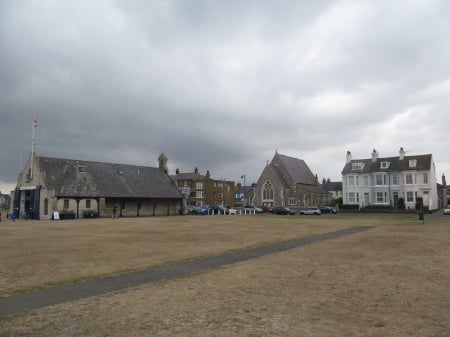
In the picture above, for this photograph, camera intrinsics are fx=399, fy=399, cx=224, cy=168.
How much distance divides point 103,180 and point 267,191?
41.0 m

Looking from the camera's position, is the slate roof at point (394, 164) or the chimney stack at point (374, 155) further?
the chimney stack at point (374, 155)

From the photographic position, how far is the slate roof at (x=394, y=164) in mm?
66312

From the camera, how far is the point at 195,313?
301 inches

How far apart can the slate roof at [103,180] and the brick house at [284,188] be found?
26.5m

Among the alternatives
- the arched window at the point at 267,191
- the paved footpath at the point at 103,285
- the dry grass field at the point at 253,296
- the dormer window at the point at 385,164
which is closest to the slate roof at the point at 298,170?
the arched window at the point at 267,191

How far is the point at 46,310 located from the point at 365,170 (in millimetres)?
69943

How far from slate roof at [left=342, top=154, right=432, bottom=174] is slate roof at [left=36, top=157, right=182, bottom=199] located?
108ft

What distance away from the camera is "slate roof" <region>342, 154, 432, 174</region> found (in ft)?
218

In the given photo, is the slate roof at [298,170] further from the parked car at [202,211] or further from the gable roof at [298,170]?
the parked car at [202,211]

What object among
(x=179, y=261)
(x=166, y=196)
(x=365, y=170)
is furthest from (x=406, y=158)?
(x=179, y=261)

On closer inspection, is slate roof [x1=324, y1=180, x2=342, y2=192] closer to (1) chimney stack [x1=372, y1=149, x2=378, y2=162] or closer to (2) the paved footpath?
(1) chimney stack [x1=372, y1=149, x2=378, y2=162]

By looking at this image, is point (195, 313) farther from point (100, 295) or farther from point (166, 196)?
point (166, 196)

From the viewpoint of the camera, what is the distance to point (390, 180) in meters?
69.2

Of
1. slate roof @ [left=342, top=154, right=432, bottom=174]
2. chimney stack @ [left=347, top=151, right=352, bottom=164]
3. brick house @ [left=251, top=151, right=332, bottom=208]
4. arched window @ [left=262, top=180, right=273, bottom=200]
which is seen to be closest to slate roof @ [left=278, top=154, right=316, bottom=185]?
brick house @ [left=251, top=151, right=332, bottom=208]
